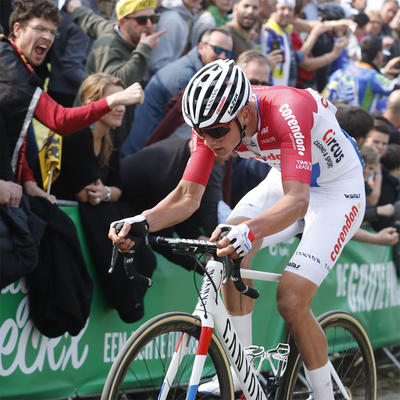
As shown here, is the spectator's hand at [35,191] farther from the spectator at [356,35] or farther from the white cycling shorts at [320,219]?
the spectator at [356,35]

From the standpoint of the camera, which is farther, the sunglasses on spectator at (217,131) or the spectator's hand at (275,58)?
the spectator's hand at (275,58)

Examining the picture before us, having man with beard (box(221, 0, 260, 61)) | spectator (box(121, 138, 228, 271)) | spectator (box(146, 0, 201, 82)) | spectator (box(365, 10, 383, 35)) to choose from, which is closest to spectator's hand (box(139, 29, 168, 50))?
spectator (box(146, 0, 201, 82))

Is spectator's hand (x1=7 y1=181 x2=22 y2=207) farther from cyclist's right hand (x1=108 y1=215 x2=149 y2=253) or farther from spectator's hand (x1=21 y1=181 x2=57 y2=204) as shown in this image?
cyclist's right hand (x1=108 y1=215 x2=149 y2=253)

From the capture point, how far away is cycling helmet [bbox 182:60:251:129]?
2920 millimetres

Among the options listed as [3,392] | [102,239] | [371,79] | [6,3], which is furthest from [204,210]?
[371,79]

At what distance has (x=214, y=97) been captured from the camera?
2916mm

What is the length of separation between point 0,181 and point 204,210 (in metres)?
1.84

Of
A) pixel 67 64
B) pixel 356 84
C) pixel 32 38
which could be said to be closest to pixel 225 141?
pixel 32 38

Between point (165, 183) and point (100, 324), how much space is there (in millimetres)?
1186

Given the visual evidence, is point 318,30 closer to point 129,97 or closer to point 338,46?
point 338,46

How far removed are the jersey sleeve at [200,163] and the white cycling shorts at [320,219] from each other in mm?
393

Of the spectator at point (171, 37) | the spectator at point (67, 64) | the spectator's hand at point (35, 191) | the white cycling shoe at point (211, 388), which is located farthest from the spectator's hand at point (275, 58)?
the white cycling shoe at point (211, 388)

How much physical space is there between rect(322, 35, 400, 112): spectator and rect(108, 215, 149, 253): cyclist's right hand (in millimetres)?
5824

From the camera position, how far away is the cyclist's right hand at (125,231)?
9.37ft
